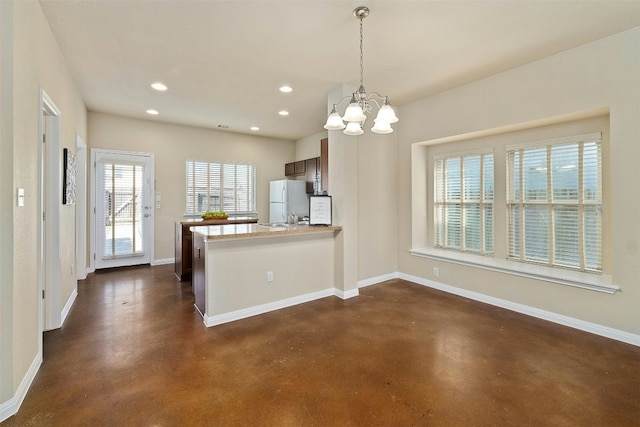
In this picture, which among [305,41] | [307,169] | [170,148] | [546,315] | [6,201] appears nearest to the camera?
[6,201]

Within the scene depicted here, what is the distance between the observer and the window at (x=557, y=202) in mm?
3082

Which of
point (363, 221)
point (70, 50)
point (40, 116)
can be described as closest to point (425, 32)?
point (363, 221)

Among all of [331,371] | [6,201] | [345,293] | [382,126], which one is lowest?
[331,371]

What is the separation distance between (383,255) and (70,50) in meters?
4.57

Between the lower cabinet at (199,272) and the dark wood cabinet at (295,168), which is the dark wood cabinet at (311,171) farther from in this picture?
the lower cabinet at (199,272)

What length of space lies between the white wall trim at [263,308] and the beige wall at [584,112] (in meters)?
1.94

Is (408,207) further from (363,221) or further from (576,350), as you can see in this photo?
(576,350)

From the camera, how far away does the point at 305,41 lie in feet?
9.02

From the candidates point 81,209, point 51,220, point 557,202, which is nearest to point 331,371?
point 51,220

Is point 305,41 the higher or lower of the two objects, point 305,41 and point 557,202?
the higher

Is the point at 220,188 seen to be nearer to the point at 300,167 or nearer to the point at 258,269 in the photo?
the point at 300,167

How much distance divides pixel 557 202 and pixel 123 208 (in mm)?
6675

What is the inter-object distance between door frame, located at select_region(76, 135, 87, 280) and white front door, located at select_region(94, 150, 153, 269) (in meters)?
0.48

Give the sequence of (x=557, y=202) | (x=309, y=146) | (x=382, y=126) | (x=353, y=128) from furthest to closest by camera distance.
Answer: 1. (x=309, y=146)
2. (x=557, y=202)
3. (x=353, y=128)
4. (x=382, y=126)
